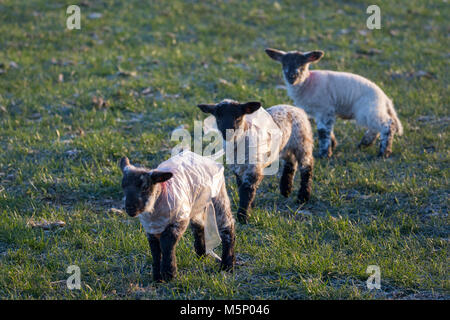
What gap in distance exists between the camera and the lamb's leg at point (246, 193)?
6.67 meters

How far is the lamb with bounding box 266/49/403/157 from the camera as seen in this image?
8766mm

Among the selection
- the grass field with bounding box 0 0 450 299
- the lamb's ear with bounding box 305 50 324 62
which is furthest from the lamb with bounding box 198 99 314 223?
the lamb's ear with bounding box 305 50 324 62

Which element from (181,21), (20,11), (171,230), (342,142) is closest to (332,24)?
(181,21)

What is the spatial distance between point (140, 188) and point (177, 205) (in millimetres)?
408

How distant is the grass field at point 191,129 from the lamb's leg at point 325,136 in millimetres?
171

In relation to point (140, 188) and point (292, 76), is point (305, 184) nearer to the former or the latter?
point (292, 76)

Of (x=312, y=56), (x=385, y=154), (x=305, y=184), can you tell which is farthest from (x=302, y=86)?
(x=305, y=184)

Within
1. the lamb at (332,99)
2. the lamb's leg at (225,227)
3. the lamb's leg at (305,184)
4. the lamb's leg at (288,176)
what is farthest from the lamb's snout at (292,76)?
the lamb's leg at (225,227)

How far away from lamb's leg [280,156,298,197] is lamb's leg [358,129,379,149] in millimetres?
2136

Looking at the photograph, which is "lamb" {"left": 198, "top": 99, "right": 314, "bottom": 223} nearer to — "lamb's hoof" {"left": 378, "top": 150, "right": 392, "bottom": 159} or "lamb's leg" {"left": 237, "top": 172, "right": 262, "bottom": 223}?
"lamb's leg" {"left": 237, "top": 172, "right": 262, "bottom": 223}

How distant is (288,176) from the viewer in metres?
7.47

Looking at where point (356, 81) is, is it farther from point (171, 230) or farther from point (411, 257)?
point (171, 230)

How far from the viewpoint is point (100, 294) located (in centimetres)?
496
